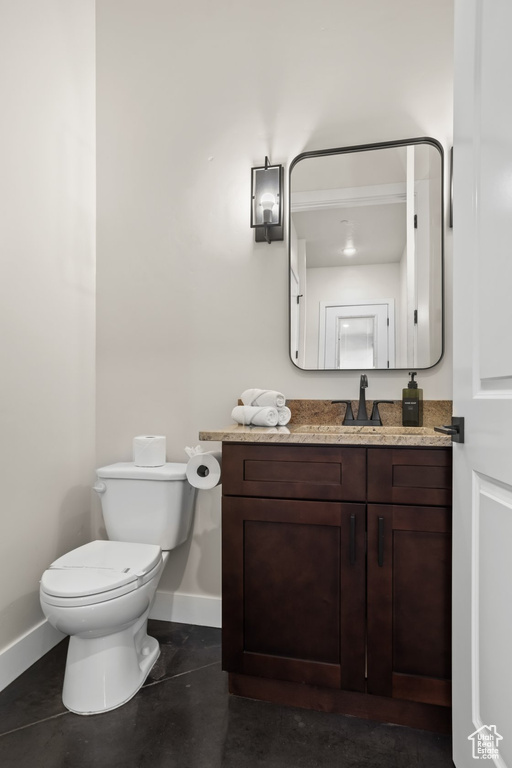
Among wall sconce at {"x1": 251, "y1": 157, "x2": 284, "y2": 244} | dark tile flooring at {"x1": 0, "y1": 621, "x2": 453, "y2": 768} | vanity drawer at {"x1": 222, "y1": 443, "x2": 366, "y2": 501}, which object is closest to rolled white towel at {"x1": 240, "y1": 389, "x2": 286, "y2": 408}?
vanity drawer at {"x1": 222, "y1": 443, "x2": 366, "y2": 501}

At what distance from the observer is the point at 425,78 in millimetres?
1917

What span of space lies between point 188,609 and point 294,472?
1063 millimetres

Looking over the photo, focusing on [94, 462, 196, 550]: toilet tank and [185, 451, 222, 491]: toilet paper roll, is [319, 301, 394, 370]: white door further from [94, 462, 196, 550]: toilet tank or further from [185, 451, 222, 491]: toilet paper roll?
[94, 462, 196, 550]: toilet tank

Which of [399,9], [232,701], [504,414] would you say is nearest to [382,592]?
[232,701]

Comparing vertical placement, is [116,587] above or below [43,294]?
below

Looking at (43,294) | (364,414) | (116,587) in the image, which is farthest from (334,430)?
(43,294)

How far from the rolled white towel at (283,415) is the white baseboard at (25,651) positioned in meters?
1.27

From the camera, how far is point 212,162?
2143 millimetres

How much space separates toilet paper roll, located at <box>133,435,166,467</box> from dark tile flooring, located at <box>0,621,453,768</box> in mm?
815

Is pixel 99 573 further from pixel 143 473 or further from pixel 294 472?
pixel 294 472

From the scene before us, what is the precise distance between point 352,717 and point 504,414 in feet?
3.92

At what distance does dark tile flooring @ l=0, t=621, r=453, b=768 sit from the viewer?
133cm

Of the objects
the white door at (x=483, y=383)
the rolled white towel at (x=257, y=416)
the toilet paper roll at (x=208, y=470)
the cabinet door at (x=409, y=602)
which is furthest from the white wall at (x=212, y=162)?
the white door at (x=483, y=383)

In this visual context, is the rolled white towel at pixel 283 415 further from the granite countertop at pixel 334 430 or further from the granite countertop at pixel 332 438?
the granite countertop at pixel 332 438
